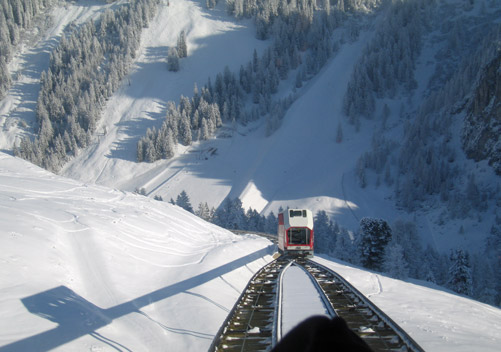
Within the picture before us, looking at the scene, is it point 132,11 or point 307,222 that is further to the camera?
point 132,11

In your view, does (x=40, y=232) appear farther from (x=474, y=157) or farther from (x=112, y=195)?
(x=474, y=157)

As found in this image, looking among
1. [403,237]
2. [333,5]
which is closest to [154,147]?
[403,237]

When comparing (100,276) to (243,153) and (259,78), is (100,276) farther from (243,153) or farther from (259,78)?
(259,78)

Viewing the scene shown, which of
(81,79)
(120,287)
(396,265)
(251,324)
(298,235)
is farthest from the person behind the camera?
(81,79)

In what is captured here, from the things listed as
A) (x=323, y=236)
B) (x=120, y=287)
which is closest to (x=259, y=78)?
(x=323, y=236)

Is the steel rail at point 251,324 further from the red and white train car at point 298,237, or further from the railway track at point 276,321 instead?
the red and white train car at point 298,237
